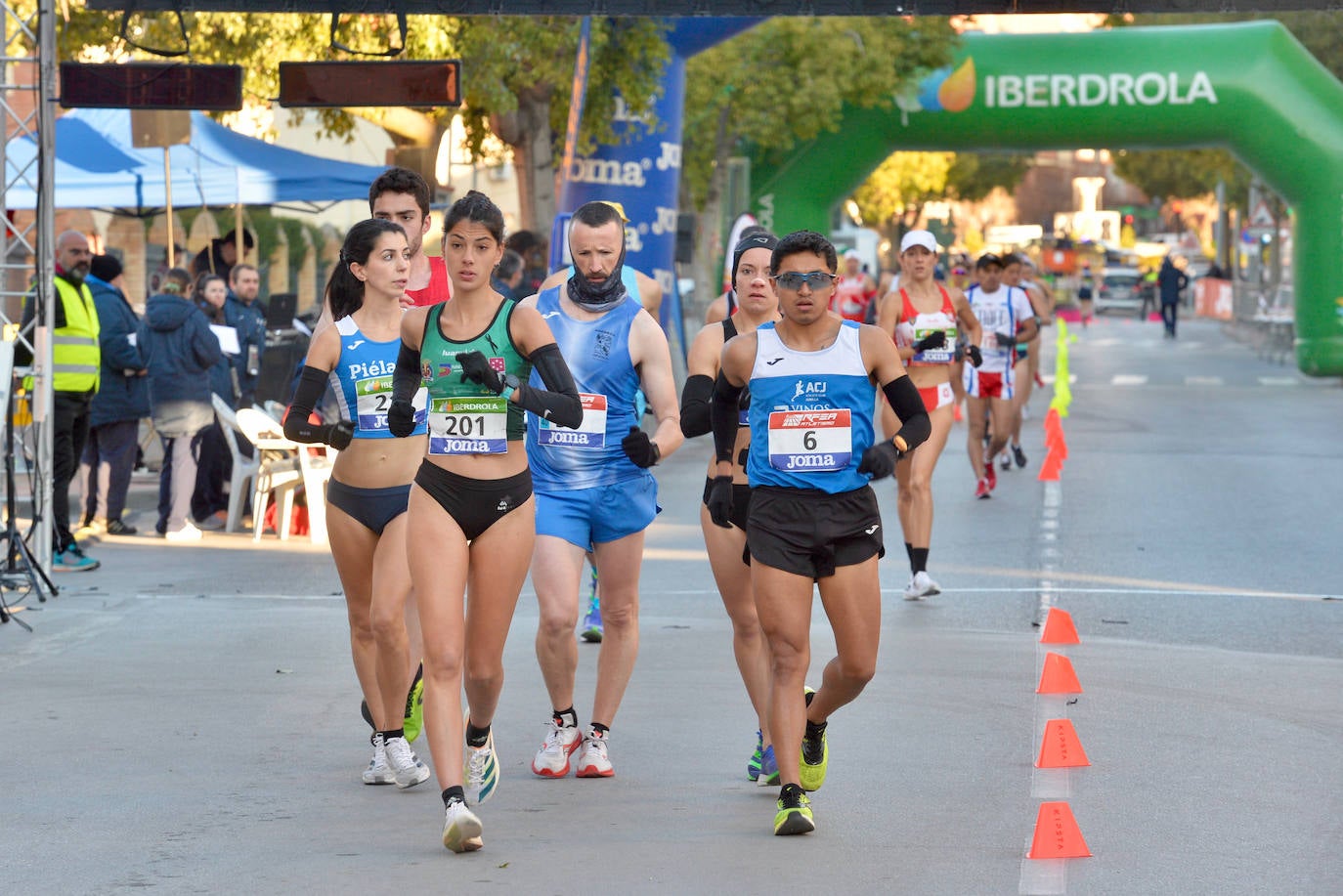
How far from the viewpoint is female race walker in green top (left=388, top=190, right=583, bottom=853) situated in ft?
19.6

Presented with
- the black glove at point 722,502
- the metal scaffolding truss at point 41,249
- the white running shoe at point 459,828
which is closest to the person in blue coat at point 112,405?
the metal scaffolding truss at point 41,249

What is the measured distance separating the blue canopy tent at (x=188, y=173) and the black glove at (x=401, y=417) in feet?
44.0

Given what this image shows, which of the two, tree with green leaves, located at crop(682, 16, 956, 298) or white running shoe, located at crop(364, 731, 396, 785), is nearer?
white running shoe, located at crop(364, 731, 396, 785)

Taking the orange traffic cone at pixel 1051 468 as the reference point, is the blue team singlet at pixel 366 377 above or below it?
above

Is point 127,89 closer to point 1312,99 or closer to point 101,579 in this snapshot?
point 101,579

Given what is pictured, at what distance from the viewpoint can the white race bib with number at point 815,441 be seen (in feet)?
20.4

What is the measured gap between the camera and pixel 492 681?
629 cm

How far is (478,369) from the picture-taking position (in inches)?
233

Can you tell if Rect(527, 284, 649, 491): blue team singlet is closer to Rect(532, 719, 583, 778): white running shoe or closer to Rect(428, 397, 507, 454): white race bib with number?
Rect(532, 719, 583, 778): white running shoe

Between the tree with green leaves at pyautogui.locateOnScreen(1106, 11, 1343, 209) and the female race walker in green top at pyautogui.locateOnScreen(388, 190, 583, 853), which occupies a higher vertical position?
the tree with green leaves at pyautogui.locateOnScreen(1106, 11, 1343, 209)

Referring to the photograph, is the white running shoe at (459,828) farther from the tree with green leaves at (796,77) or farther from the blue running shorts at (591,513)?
the tree with green leaves at (796,77)

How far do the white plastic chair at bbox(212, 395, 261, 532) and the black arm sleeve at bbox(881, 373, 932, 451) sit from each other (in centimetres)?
887

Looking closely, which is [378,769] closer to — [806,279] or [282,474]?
[806,279]

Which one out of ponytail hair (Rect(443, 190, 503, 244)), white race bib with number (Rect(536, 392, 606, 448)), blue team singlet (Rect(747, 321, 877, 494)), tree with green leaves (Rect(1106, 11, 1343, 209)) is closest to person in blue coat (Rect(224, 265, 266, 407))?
white race bib with number (Rect(536, 392, 606, 448))
